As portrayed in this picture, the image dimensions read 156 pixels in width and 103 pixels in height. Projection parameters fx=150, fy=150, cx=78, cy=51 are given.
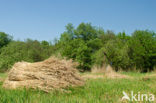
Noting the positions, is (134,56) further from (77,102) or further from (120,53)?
(77,102)

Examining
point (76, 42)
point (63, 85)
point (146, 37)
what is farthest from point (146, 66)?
point (63, 85)

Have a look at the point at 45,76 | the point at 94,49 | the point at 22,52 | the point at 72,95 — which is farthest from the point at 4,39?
the point at 72,95

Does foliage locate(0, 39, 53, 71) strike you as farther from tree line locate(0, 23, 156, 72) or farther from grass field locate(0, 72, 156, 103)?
grass field locate(0, 72, 156, 103)

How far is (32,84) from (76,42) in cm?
2844

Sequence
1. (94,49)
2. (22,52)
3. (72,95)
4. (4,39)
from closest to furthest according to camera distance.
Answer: (72,95) < (22,52) < (94,49) < (4,39)

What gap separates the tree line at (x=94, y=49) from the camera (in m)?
24.3

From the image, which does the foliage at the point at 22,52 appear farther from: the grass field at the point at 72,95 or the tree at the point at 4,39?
the grass field at the point at 72,95

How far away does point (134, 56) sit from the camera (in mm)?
23969

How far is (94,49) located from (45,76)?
30551 millimetres

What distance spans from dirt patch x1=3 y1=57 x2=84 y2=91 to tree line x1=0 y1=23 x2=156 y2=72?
1310 cm

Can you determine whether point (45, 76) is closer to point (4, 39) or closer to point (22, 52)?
point (22, 52)

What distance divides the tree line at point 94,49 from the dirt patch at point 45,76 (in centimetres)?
1310

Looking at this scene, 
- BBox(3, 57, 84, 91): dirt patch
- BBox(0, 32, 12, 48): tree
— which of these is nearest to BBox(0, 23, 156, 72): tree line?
BBox(0, 32, 12, 48): tree

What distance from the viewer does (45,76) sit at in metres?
4.71
